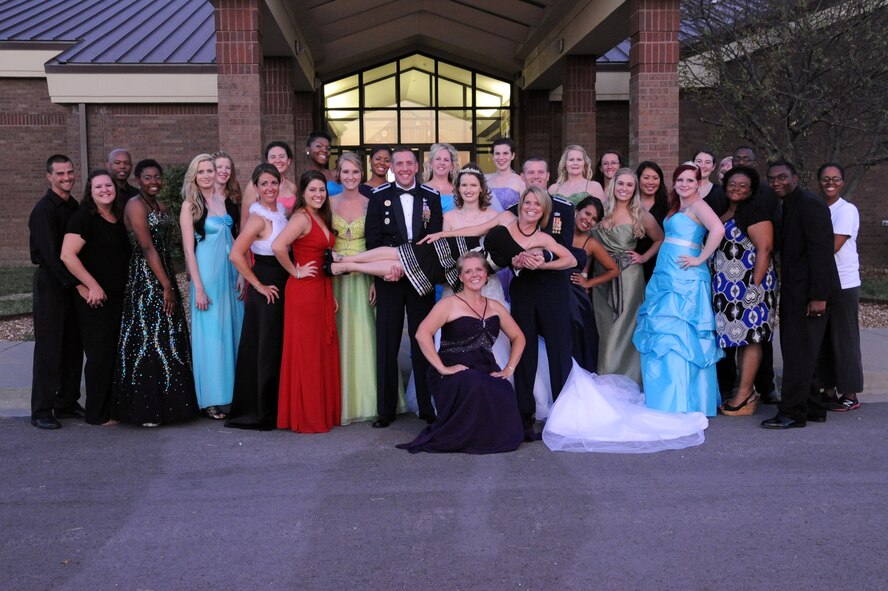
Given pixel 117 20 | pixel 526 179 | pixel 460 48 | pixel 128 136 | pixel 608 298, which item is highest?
pixel 117 20

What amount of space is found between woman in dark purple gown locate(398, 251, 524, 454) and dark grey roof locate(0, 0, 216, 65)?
14.5 metres

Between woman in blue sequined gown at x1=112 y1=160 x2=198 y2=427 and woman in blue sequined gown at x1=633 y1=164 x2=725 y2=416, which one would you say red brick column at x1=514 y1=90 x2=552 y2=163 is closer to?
woman in blue sequined gown at x1=633 y1=164 x2=725 y2=416

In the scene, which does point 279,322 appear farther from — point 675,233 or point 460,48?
point 460,48

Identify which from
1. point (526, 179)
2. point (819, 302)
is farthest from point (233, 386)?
point (819, 302)

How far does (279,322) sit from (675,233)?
10.7 ft

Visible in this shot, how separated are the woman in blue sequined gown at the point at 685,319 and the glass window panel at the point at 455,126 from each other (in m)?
13.8

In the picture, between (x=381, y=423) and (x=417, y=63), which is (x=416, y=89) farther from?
(x=381, y=423)

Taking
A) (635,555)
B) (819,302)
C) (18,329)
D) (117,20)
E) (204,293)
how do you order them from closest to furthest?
(635,555) → (819,302) → (204,293) → (18,329) → (117,20)

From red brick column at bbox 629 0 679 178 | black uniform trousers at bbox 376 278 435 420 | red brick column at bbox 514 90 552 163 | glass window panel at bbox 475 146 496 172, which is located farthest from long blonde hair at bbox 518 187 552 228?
glass window panel at bbox 475 146 496 172

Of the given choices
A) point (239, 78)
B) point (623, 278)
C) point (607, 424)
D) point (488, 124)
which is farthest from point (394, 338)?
point (488, 124)

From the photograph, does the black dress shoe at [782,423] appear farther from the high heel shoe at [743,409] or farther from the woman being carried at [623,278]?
the woman being carried at [623,278]

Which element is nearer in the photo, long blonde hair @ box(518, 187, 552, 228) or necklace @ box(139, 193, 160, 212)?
long blonde hair @ box(518, 187, 552, 228)

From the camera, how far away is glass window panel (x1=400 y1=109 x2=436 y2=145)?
808 inches

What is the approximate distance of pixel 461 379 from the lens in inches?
243
